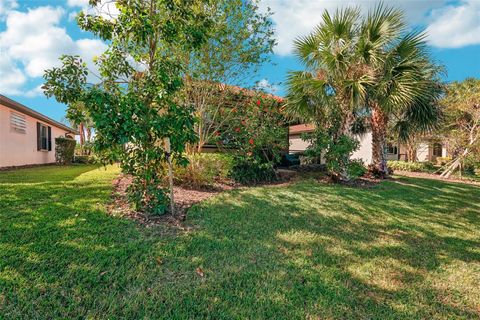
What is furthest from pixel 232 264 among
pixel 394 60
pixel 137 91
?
pixel 394 60

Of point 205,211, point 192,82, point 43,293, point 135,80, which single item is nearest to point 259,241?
point 205,211

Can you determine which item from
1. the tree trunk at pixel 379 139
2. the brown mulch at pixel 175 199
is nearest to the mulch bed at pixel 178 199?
the brown mulch at pixel 175 199

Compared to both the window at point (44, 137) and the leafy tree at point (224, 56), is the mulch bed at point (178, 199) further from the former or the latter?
the window at point (44, 137)

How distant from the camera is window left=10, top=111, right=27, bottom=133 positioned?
36.6 ft

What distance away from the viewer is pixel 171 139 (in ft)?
13.2

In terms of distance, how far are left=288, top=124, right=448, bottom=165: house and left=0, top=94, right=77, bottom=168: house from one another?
1456 centimetres

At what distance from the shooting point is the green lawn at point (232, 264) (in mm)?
2516

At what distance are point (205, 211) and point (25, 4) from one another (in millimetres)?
7510

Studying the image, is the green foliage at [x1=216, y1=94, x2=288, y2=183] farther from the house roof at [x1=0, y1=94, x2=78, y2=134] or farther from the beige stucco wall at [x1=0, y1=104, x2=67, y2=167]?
the beige stucco wall at [x1=0, y1=104, x2=67, y2=167]

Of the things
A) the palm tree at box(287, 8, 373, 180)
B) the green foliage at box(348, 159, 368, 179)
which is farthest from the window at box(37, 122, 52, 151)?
the green foliage at box(348, 159, 368, 179)

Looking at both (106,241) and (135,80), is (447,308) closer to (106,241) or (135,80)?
(106,241)

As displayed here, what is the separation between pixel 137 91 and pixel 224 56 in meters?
3.79

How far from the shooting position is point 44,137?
587 inches

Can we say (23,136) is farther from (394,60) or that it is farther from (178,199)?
(394,60)
